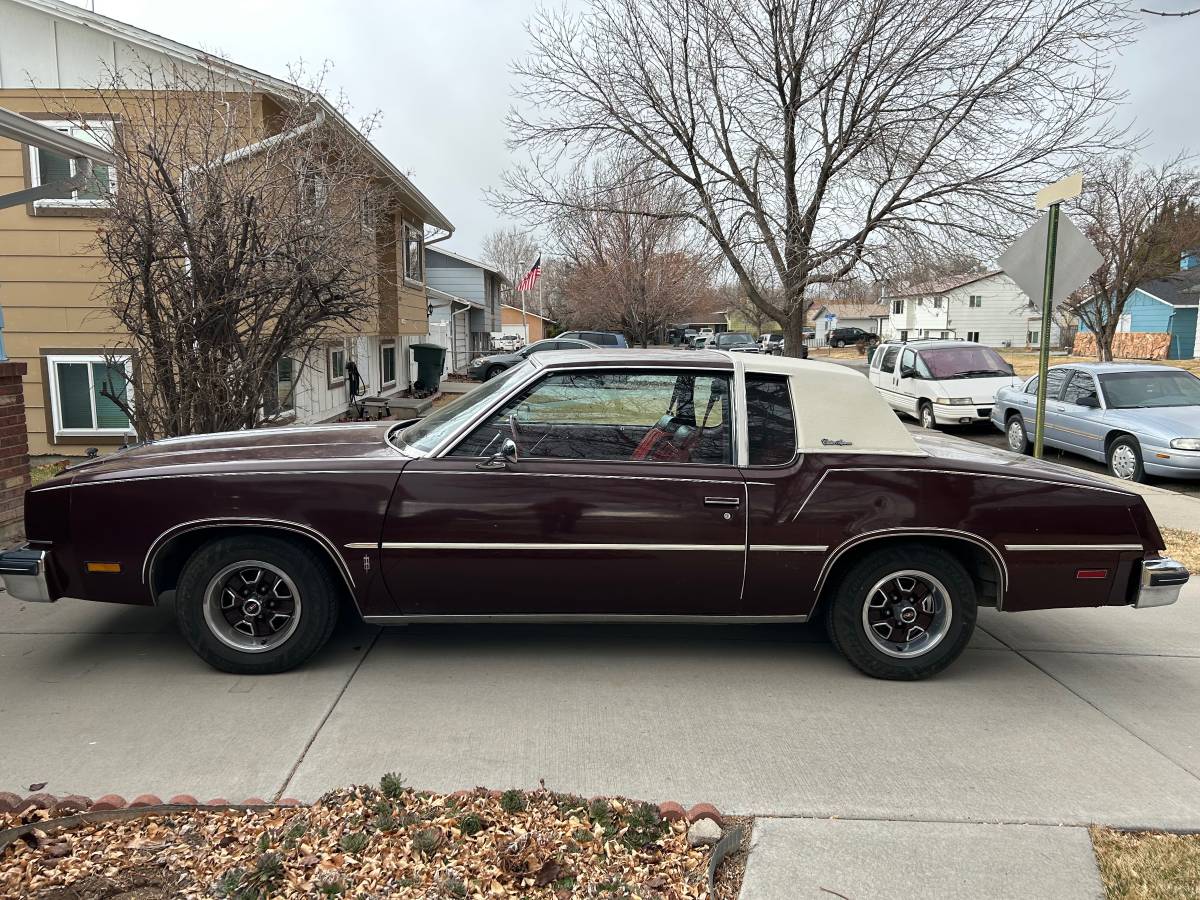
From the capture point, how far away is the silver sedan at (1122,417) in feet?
33.3

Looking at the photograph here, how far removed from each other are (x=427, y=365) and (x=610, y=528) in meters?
18.9

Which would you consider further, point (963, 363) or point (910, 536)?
point (963, 363)

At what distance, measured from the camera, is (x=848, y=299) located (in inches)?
669

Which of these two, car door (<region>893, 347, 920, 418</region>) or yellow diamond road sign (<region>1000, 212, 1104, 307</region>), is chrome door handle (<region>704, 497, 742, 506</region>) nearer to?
yellow diamond road sign (<region>1000, 212, 1104, 307</region>)

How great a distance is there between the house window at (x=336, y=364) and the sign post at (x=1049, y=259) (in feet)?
35.6

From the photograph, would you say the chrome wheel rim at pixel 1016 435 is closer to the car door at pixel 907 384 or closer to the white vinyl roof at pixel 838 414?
the car door at pixel 907 384

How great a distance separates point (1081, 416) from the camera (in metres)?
11.6

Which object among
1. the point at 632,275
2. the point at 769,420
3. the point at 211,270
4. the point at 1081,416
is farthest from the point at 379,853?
the point at 632,275

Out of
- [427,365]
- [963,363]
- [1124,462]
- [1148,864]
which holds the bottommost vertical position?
[1148,864]

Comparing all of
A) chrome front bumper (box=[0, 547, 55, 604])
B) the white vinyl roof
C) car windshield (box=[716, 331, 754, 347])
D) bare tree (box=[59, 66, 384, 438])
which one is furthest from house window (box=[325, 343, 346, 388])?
car windshield (box=[716, 331, 754, 347])

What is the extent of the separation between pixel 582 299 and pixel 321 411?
74.6ft

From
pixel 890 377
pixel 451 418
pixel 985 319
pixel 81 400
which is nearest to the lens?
pixel 451 418

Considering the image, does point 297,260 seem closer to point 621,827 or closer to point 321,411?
point 621,827

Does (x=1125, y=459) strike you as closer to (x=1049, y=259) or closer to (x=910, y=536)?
(x=1049, y=259)
